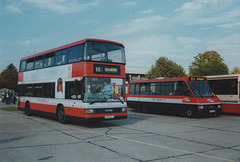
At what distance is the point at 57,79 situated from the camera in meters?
13.1

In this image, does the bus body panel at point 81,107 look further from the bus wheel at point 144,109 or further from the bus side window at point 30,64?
the bus wheel at point 144,109

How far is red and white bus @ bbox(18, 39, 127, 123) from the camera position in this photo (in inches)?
423

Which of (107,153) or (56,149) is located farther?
(56,149)

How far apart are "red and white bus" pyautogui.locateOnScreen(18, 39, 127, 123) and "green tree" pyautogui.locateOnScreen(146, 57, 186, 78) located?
45.7 metres

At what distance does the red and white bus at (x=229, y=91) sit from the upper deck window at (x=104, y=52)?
377 inches

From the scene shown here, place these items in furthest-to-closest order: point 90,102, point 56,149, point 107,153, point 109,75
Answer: point 109,75, point 90,102, point 56,149, point 107,153

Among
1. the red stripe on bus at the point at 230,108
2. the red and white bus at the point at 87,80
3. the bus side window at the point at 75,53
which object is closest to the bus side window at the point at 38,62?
the red and white bus at the point at 87,80

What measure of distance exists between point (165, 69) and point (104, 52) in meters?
47.7

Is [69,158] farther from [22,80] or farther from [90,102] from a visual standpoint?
[22,80]

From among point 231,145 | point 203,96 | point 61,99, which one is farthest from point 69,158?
point 203,96

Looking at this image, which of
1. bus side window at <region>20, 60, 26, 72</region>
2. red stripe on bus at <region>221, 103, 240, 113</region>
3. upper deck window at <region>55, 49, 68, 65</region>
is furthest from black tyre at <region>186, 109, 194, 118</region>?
bus side window at <region>20, 60, 26, 72</region>

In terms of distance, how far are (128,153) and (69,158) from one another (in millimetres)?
1505

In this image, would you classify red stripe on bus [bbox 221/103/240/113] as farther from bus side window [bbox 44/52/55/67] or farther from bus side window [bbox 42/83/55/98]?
bus side window [bbox 44/52/55/67]

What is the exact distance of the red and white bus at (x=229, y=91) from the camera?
55.9ft
